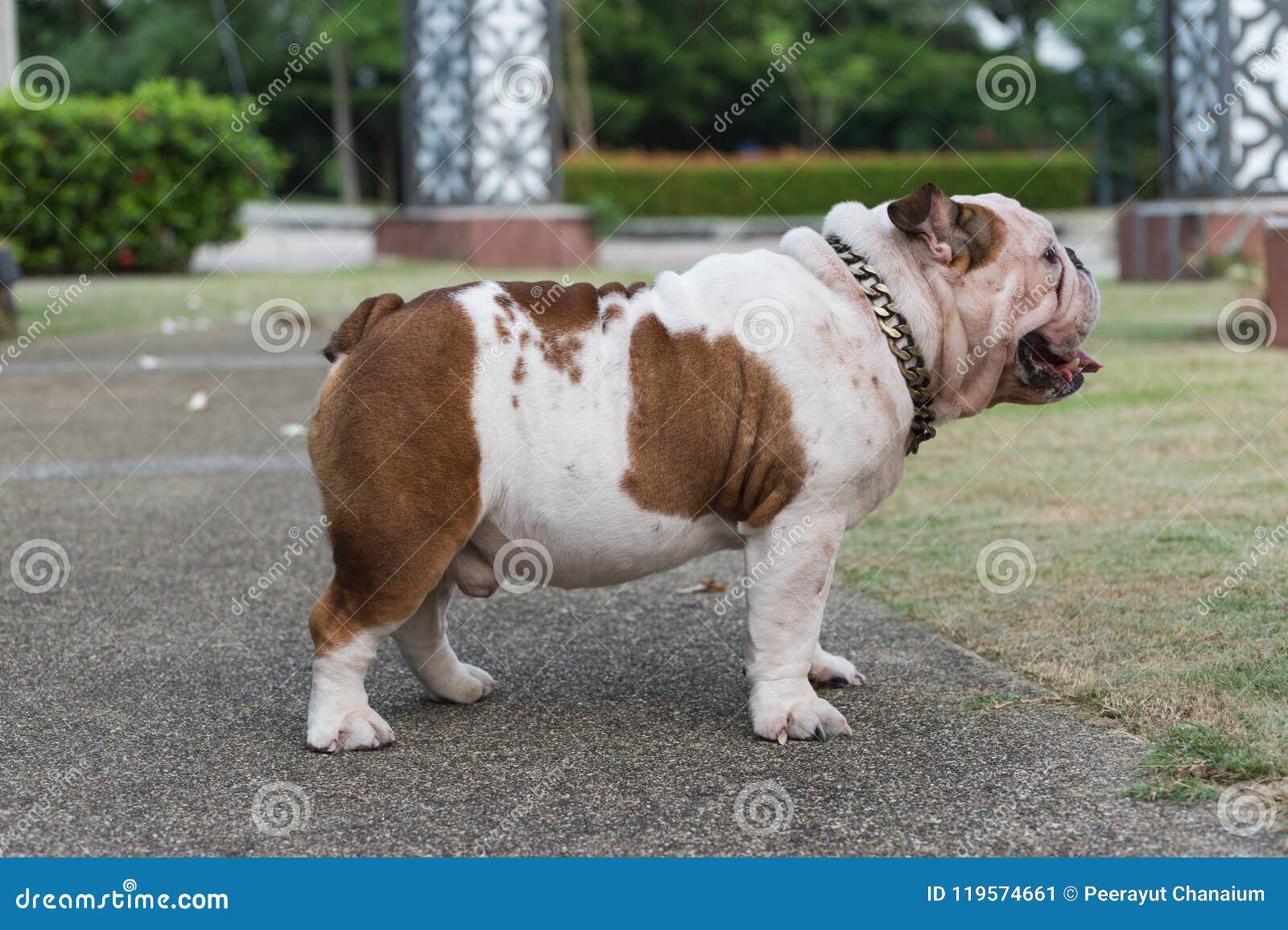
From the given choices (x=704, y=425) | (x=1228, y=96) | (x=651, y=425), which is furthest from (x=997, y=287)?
(x=1228, y=96)

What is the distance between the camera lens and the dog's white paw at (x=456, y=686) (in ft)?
12.2

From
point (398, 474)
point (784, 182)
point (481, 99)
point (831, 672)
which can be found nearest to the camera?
point (398, 474)

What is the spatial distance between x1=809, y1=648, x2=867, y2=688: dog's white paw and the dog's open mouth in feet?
2.83

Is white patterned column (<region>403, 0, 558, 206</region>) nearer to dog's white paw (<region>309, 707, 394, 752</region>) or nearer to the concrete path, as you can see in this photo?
the concrete path

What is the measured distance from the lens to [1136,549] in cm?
493

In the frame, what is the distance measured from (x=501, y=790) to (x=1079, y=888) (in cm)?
118

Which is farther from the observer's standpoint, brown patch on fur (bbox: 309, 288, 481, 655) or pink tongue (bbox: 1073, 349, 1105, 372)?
pink tongue (bbox: 1073, 349, 1105, 372)

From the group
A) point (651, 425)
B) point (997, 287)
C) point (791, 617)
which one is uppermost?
point (997, 287)

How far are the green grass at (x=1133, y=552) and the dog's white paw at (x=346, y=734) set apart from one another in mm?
1663

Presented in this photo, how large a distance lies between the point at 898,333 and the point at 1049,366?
45 cm

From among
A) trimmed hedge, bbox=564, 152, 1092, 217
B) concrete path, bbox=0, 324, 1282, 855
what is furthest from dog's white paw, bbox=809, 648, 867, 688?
trimmed hedge, bbox=564, 152, 1092, 217

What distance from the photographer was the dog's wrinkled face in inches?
139

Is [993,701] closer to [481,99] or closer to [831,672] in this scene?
[831,672]

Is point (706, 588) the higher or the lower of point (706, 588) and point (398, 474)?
the lower
